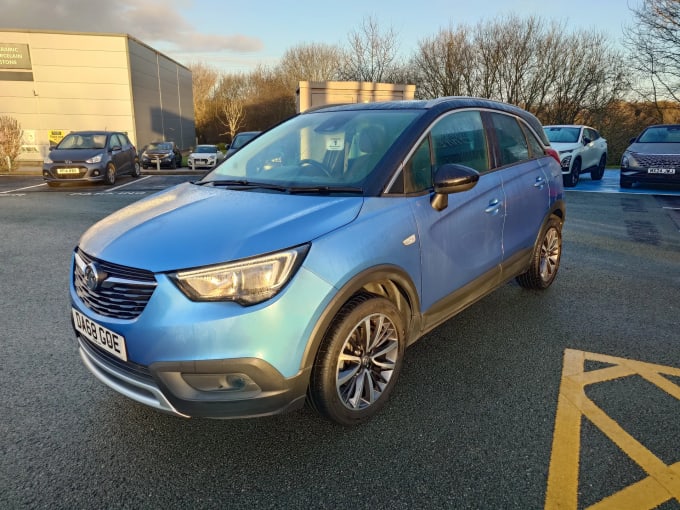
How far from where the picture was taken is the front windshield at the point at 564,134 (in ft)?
45.1

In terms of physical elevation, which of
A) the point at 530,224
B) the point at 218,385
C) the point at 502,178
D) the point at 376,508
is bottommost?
the point at 376,508

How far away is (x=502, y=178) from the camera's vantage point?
365cm

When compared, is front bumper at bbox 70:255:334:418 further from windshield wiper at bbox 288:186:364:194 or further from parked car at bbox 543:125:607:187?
parked car at bbox 543:125:607:187

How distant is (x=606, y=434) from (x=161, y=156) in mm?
24591

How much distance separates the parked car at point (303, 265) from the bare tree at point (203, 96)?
51.1 metres

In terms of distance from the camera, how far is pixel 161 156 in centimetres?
2398

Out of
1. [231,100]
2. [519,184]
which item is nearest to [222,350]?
[519,184]

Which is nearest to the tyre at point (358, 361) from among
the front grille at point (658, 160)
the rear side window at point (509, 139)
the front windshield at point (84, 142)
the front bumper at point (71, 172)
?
the rear side window at point (509, 139)

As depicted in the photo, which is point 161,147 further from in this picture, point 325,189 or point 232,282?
point 232,282

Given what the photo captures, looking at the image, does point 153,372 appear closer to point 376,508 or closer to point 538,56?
point 376,508

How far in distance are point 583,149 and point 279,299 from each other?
46.0 feet

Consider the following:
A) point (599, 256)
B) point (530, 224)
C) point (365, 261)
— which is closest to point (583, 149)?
point (599, 256)

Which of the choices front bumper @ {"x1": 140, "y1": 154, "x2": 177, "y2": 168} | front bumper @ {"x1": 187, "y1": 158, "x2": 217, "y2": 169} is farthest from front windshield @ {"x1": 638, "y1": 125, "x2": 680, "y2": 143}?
front bumper @ {"x1": 140, "y1": 154, "x2": 177, "y2": 168}

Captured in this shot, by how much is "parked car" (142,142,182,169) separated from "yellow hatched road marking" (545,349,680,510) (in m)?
23.4
